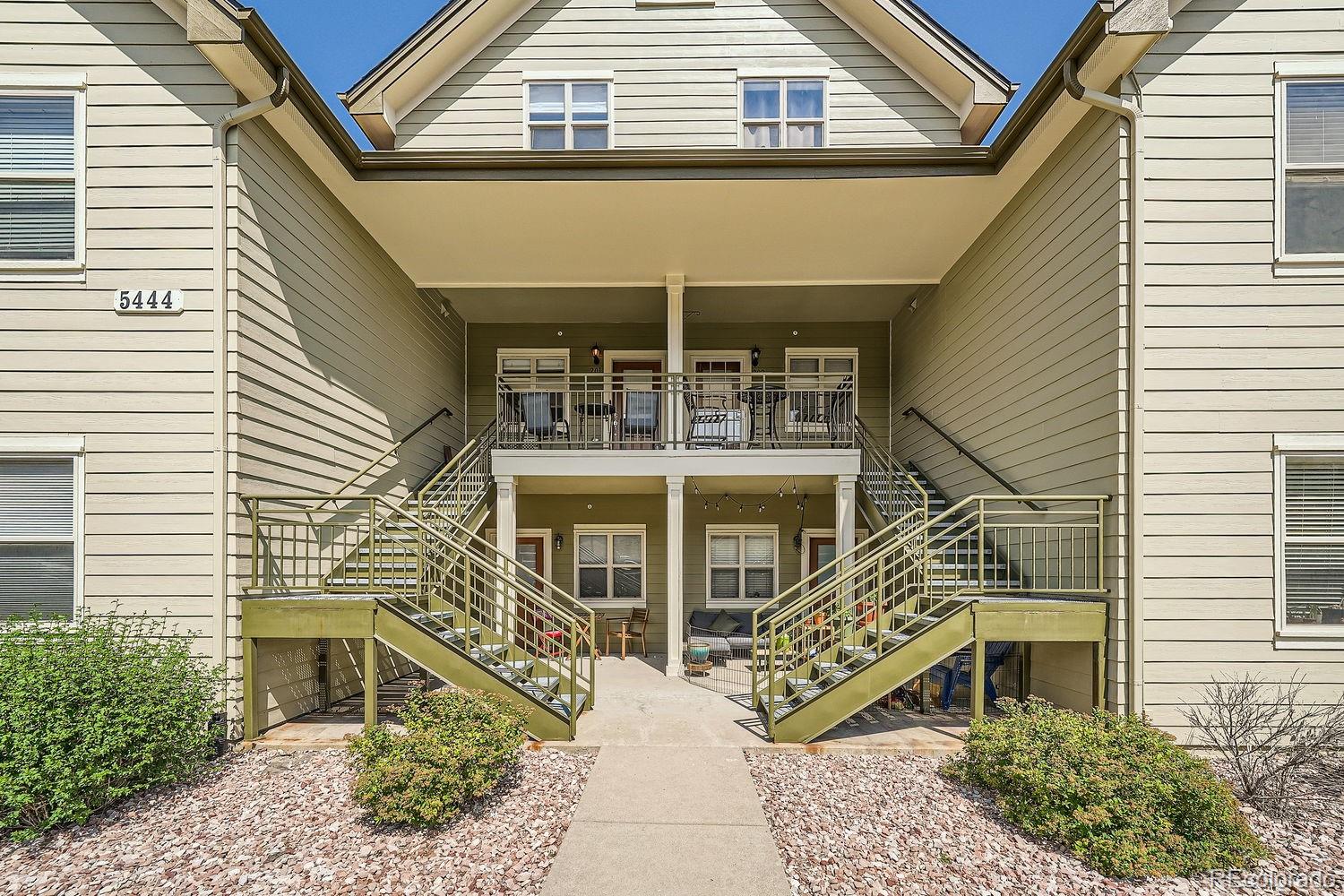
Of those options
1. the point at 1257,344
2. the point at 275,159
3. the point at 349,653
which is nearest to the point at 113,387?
the point at 275,159

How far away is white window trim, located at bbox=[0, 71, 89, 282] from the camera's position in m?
5.60

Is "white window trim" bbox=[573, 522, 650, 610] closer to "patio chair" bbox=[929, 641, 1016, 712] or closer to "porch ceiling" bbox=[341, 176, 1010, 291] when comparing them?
"porch ceiling" bbox=[341, 176, 1010, 291]

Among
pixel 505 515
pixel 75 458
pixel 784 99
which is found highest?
pixel 784 99

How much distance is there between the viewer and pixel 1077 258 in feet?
19.9

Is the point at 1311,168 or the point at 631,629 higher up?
the point at 1311,168

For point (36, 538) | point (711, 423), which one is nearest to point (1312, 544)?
point (711, 423)

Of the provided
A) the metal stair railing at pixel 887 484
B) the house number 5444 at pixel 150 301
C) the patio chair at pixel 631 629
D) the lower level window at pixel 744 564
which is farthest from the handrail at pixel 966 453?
the house number 5444 at pixel 150 301

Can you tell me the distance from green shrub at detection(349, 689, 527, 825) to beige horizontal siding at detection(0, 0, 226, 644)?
2.13 meters

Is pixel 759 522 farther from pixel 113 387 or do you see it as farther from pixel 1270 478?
pixel 113 387

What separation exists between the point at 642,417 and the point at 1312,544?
756 cm

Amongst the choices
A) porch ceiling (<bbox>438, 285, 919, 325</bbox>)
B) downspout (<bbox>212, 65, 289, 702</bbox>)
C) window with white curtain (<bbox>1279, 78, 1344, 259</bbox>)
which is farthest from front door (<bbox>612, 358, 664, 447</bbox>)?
window with white curtain (<bbox>1279, 78, 1344, 259</bbox>)

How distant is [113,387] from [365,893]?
4650 millimetres

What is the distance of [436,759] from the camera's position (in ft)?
14.5

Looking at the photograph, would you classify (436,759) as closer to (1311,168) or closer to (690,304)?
(690,304)
